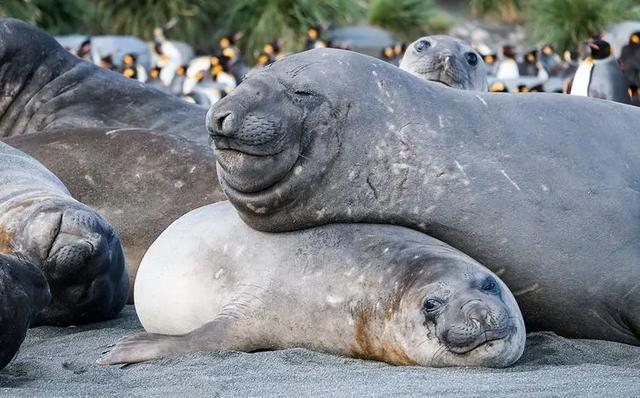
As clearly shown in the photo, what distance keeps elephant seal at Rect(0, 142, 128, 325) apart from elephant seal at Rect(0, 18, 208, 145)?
2646 mm

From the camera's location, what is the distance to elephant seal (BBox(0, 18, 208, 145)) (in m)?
8.52

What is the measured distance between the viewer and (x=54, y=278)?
5422 millimetres

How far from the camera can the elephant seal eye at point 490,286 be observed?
4.33m

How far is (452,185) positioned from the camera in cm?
473

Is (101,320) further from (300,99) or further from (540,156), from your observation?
(540,156)

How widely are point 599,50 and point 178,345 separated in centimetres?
1315

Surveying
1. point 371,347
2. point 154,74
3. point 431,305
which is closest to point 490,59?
point 154,74

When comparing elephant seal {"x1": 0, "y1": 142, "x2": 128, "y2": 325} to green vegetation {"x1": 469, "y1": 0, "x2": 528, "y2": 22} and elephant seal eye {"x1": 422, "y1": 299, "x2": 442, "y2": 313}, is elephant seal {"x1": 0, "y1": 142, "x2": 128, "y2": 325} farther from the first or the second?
green vegetation {"x1": 469, "y1": 0, "x2": 528, "y2": 22}

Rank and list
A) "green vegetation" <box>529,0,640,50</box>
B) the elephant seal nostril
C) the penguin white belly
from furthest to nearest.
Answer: "green vegetation" <box>529,0,640,50</box> < the penguin white belly < the elephant seal nostril

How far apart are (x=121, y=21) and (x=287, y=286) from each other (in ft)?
87.1

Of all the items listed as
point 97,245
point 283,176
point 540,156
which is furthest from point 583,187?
point 97,245

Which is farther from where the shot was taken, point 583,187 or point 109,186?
point 109,186

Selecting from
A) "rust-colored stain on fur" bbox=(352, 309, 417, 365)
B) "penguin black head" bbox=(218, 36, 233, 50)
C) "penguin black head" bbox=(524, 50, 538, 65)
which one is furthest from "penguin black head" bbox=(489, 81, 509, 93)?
"rust-colored stain on fur" bbox=(352, 309, 417, 365)

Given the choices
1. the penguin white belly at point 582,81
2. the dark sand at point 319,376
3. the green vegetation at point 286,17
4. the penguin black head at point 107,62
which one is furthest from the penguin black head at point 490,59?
the dark sand at point 319,376
